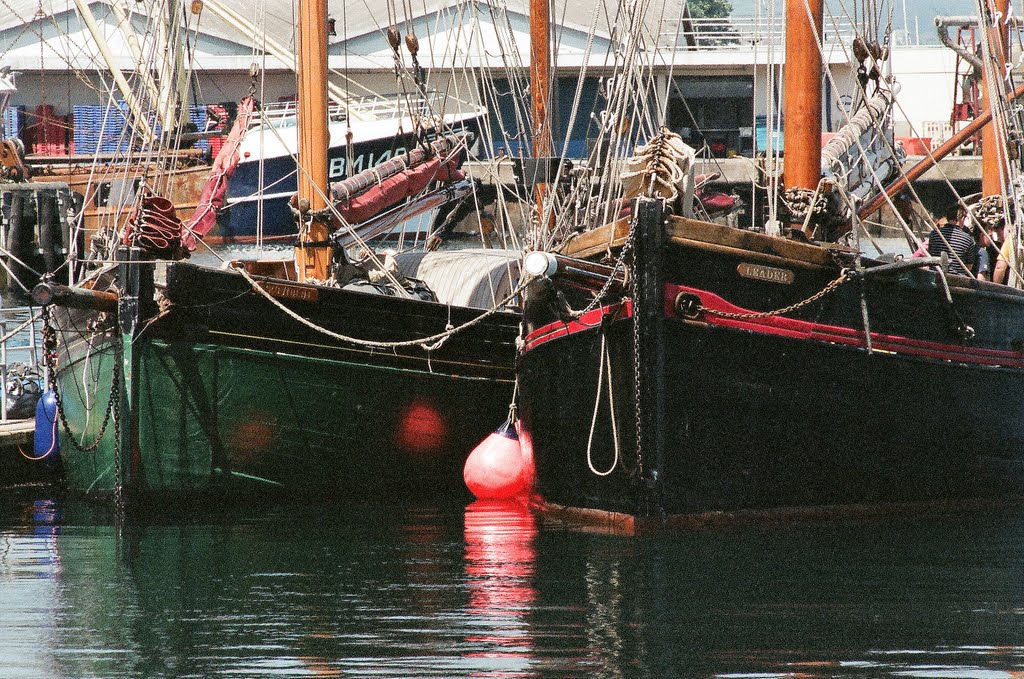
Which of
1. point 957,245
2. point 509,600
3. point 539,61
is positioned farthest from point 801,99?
point 539,61

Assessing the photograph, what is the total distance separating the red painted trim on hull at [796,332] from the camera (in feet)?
33.7

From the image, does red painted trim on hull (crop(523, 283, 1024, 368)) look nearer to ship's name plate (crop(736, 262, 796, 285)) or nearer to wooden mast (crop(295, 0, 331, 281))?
ship's name plate (crop(736, 262, 796, 285))

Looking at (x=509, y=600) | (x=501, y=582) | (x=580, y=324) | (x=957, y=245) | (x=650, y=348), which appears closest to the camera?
(x=509, y=600)

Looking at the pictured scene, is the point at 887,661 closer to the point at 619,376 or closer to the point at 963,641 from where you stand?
the point at 963,641

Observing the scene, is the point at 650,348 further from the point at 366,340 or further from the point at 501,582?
the point at 366,340

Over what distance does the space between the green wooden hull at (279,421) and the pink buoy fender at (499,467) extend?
27.5 inches

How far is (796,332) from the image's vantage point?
34.8 feet

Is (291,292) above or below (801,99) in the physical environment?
below

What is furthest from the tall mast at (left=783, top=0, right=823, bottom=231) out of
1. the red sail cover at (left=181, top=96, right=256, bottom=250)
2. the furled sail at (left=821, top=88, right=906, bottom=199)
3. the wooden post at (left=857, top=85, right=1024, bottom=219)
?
the red sail cover at (left=181, top=96, right=256, bottom=250)

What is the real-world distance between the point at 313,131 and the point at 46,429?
4729 millimetres

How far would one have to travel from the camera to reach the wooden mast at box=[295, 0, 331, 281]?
14617mm

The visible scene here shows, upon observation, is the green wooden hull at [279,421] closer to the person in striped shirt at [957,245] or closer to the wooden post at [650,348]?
the wooden post at [650,348]

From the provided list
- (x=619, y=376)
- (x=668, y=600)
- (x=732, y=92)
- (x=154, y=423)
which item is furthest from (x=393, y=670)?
(x=732, y=92)

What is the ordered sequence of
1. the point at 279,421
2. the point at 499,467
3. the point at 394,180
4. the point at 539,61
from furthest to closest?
the point at 394,180
the point at 539,61
the point at 499,467
the point at 279,421
